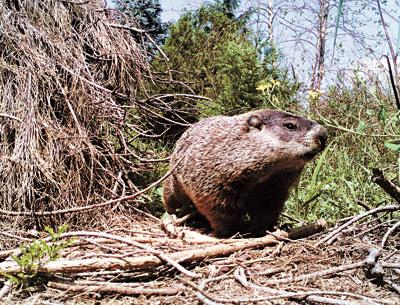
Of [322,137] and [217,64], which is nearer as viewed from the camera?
[322,137]

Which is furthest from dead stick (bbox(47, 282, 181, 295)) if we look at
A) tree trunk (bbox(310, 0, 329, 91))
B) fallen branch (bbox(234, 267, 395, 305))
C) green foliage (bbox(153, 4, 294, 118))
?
tree trunk (bbox(310, 0, 329, 91))

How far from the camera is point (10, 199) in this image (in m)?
3.68

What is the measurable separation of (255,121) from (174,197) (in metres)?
1.17

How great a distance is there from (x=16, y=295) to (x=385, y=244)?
219 cm

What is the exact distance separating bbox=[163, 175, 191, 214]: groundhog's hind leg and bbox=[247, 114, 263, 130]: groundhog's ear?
911 mm

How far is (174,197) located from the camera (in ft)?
14.4

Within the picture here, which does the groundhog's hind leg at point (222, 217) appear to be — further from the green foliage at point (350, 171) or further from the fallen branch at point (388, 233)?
the fallen branch at point (388, 233)

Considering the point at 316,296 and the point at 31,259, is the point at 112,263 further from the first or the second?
the point at 316,296

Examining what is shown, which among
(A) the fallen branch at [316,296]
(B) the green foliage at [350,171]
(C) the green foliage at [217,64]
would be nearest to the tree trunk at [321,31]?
(C) the green foliage at [217,64]

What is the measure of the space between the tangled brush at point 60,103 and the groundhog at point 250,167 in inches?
39.8

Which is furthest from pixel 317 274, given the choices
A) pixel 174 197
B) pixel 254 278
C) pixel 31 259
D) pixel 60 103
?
pixel 60 103

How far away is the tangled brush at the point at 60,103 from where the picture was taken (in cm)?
→ 384

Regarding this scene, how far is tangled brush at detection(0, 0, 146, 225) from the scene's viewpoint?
3.84m

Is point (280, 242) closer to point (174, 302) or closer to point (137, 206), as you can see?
point (174, 302)
